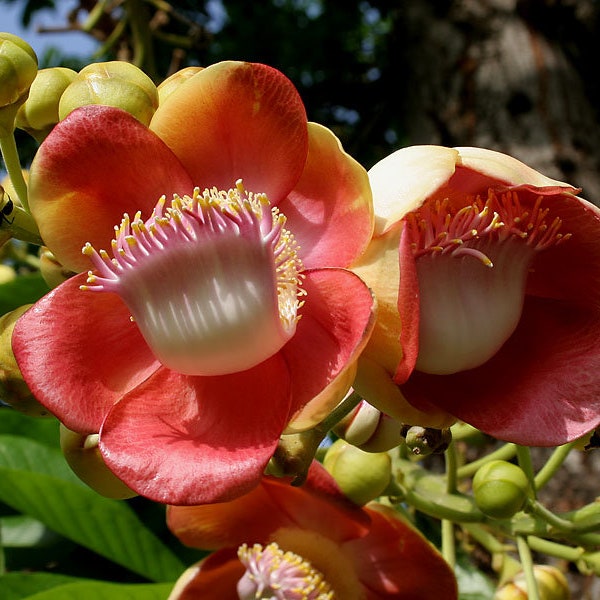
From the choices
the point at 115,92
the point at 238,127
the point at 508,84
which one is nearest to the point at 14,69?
the point at 115,92

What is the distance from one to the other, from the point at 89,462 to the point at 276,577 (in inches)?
9.5

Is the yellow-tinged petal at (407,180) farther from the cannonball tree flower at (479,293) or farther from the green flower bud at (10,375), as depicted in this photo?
the green flower bud at (10,375)

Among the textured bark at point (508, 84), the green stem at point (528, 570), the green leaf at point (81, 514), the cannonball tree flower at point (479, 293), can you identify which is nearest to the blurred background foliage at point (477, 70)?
the textured bark at point (508, 84)

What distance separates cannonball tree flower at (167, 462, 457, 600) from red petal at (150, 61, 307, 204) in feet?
1.18

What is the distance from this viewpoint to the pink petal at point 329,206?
26.2 inches

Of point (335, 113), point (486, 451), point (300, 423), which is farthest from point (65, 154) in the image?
point (335, 113)

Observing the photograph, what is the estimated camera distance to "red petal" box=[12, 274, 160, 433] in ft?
2.11

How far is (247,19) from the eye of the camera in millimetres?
3512

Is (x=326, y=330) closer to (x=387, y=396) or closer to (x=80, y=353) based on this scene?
(x=387, y=396)

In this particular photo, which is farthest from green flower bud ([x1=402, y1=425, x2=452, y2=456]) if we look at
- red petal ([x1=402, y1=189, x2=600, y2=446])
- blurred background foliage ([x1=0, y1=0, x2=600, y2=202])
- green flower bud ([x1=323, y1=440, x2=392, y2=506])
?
blurred background foliage ([x1=0, y1=0, x2=600, y2=202])

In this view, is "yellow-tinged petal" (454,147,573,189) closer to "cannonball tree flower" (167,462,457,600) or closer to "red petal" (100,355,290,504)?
"red petal" (100,355,290,504)

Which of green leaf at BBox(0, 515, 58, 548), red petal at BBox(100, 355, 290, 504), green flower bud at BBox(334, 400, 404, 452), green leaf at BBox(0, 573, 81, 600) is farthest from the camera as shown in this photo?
green leaf at BBox(0, 515, 58, 548)

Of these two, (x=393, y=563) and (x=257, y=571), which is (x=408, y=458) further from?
(x=257, y=571)

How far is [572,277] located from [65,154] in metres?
0.42
